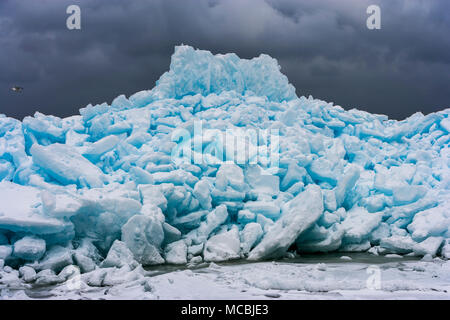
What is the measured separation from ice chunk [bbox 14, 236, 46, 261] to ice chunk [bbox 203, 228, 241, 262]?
1.94 metres

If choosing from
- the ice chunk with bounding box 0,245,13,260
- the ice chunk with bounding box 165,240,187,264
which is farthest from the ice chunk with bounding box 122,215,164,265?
the ice chunk with bounding box 0,245,13,260

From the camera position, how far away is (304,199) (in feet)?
19.4

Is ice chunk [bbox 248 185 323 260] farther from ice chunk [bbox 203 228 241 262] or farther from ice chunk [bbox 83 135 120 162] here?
ice chunk [bbox 83 135 120 162]

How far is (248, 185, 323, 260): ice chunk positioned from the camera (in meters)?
5.53

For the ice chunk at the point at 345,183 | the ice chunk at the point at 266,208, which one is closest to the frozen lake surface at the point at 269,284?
the ice chunk at the point at 266,208

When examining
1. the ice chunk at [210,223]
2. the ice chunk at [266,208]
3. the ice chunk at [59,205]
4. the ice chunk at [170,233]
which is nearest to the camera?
the ice chunk at [59,205]

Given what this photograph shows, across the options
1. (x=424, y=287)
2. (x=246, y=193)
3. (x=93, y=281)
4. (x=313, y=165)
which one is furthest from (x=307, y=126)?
(x=93, y=281)

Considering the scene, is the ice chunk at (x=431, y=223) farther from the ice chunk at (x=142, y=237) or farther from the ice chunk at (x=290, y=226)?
the ice chunk at (x=142, y=237)

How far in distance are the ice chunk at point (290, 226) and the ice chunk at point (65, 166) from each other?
2433mm

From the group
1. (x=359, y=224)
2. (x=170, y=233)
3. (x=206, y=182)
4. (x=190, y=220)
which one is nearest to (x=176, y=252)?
(x=170, y=233)

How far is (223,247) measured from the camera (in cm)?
562

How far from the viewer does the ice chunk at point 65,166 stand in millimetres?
5855
